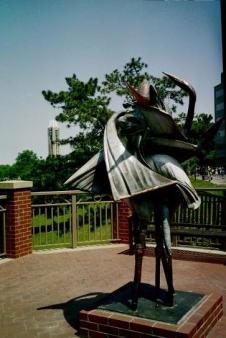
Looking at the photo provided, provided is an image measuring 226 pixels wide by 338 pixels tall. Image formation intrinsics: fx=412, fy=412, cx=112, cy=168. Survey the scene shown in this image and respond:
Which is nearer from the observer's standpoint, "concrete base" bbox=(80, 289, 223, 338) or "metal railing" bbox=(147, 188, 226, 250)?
"concrete base" bbox=(80, 289, 223, 338)

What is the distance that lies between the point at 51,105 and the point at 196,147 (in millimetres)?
12133

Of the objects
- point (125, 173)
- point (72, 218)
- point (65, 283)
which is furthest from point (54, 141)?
point (125, 173)

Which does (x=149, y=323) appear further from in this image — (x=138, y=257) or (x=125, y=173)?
(x=125, y=173)

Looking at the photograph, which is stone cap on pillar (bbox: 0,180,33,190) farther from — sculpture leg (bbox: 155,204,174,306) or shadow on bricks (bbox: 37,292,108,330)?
sculpture leg (bbox: 155,204,174,306)

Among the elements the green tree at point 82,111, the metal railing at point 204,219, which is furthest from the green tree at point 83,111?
the metal railing at point 204,219

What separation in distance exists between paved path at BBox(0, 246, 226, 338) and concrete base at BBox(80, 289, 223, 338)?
234 mm

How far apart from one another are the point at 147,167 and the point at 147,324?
5.52ft

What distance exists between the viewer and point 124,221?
9828 mm

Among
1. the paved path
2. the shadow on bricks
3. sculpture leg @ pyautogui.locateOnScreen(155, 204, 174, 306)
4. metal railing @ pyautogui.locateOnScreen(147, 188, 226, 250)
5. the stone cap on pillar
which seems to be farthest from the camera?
metal railing @ pyautogui.locateOnScreen(147, 188, 226, 250)

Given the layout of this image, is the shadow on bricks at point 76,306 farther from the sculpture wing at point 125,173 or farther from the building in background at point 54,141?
the building in background at point 54,141

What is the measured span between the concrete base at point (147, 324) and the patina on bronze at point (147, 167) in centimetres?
31

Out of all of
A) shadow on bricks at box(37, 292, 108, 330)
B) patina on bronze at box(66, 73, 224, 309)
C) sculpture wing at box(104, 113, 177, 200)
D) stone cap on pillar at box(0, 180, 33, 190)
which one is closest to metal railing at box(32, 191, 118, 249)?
stone cap on pillar at box(0, 180, 33, 190)

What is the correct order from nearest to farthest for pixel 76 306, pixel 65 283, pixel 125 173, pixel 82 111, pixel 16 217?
pixel 125 173, pixel 76 306, pixel 65 283, pixel 16 217, pixel 82 111

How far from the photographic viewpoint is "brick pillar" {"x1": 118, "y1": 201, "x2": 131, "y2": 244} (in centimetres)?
981
